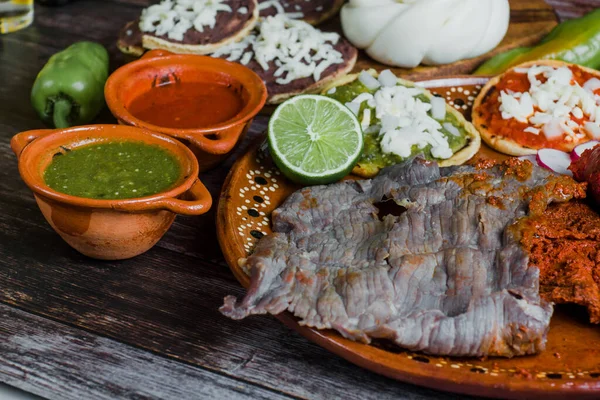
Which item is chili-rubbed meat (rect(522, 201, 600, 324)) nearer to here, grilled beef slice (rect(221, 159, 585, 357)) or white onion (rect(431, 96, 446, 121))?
grilled beef slice (rect(221, 159, 585, 357))

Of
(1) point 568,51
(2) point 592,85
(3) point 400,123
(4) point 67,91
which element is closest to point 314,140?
(3) point 400,123

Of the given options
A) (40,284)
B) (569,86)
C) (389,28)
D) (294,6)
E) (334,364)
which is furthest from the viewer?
(294,6)

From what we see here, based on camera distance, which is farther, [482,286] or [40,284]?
[40,284]

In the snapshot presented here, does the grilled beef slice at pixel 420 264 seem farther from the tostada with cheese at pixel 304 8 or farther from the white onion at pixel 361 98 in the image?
the tostada with cheese at pixel 304 8

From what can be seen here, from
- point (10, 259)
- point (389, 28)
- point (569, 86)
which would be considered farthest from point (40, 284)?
point (569, 86)

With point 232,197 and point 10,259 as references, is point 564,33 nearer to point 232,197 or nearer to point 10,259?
point 232,197

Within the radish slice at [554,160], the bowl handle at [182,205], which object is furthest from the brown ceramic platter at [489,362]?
the radish slice at [554,160]
